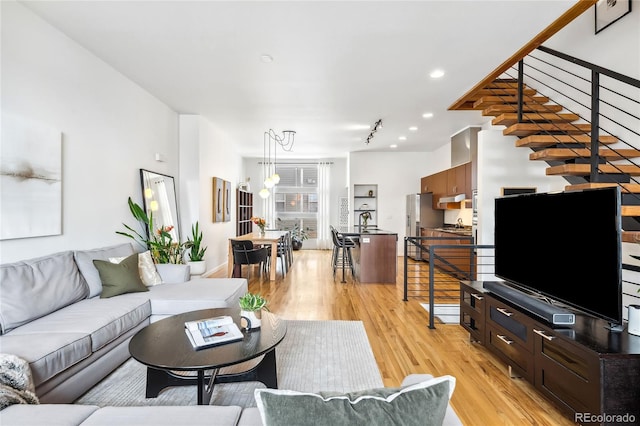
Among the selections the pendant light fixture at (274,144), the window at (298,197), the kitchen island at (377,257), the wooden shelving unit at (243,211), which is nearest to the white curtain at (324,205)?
the window at (298,197)

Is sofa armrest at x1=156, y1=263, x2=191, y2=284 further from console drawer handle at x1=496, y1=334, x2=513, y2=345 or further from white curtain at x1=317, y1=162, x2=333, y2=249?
white curtain at x1=317, y1=162, x2=333, y2=249

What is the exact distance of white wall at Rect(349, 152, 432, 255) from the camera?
8961mm

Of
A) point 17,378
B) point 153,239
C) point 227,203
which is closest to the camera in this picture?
point 17,378

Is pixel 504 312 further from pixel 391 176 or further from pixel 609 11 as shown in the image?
pixel 391 176

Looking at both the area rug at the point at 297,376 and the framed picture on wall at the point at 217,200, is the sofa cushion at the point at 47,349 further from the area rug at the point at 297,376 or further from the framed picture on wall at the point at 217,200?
the framed picture on wall at the point at 217,200

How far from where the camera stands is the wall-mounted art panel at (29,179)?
2.48m

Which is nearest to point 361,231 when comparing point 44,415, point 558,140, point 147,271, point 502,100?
point 502,100

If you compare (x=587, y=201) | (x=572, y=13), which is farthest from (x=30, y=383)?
(x=572, y=13)

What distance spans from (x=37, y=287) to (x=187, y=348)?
1401 millimetres

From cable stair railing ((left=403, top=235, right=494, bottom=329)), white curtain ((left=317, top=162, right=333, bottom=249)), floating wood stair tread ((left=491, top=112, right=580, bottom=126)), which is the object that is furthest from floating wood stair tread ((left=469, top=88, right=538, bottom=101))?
white curtain ((left=317, top=162, right=333, bottom=249))

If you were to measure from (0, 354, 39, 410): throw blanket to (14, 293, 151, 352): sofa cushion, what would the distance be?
0.47 m

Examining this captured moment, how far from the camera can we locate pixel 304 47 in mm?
3227

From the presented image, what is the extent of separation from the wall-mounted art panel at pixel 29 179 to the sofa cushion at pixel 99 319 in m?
0.74

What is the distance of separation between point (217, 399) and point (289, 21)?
9.68 ft
